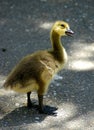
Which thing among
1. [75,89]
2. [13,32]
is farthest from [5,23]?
[75,89]

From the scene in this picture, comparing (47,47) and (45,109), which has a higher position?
(47,47)

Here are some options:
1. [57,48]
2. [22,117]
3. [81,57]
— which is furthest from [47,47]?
[22,117]

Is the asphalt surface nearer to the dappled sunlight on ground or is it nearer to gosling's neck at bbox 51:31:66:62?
the dappled sunlight on ground

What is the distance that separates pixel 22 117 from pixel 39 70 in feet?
1.78

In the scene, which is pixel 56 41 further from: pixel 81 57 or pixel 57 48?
pixel 81 57

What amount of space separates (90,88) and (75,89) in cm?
16

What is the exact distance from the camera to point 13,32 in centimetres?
620

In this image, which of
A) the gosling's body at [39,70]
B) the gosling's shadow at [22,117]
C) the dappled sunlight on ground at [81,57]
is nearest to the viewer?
the gosling's body at [39,70]

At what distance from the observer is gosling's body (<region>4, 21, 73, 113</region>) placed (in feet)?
13.9

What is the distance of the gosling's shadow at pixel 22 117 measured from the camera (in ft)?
14.4

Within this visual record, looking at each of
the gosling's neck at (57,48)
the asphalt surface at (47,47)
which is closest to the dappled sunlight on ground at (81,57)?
the asphalt surface at (47,47)

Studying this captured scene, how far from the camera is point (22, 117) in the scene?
4.47 m

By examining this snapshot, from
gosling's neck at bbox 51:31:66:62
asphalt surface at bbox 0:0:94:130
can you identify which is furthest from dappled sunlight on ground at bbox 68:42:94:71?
gosling's neck at bbox 51:31:66:62

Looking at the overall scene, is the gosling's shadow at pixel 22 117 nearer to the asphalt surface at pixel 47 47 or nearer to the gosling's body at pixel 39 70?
the asphalt surface at pixel 47 47
